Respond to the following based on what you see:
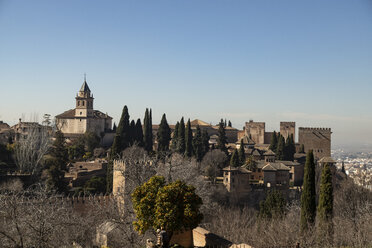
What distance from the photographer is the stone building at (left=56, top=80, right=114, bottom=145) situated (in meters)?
60.5

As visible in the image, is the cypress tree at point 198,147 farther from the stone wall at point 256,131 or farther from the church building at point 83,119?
the stone wall at point 256,131

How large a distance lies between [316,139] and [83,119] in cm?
3848

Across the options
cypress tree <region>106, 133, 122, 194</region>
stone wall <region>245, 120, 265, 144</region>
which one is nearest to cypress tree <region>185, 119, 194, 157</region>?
cypress tree <region>106, 133, 122, 194</region>

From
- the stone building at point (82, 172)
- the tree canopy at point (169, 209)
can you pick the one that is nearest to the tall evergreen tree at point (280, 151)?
the stone building at point (82, 172)

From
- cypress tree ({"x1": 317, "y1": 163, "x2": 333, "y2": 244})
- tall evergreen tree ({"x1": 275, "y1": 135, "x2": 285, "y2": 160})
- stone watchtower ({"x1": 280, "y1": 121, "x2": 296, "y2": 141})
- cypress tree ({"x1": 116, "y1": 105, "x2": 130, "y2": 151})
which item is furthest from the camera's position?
stone watchtower ({"x1": 280, "y1": 121, "x2": 296, "y2": 141})

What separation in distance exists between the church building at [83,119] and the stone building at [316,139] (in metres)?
32.1

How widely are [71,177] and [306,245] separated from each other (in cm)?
2884

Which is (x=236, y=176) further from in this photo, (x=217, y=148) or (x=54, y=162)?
(x=54, y=162)

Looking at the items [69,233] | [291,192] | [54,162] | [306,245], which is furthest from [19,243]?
[291,192]

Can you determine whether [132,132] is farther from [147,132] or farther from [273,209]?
[273,209]

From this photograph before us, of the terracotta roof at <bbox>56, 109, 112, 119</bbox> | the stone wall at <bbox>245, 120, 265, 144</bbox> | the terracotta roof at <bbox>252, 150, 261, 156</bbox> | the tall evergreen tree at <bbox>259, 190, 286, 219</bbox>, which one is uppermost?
the terracotta roof at <bbox>56, 109, 112, 119</bbox>

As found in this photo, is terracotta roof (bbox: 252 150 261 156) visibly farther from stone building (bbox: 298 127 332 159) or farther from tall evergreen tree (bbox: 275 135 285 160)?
stone building (bbox: 298 127 332 159)

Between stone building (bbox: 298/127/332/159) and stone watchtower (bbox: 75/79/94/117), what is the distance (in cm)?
3465

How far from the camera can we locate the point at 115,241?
17969 mm
